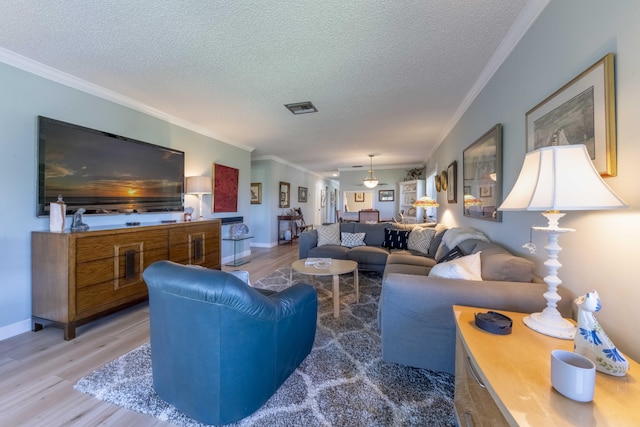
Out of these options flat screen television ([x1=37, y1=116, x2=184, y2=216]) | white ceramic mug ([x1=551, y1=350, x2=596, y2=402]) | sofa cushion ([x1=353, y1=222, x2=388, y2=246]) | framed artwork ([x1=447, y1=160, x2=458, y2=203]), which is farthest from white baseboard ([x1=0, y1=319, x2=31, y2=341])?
framed artwork ([x1=447, y1=160, x2=458, y2=203])

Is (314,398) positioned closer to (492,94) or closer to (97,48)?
(492,94)

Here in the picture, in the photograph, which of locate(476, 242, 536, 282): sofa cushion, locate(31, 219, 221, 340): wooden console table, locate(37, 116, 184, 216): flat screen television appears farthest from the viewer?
locate(37, 116, 184, 216): flat screen television

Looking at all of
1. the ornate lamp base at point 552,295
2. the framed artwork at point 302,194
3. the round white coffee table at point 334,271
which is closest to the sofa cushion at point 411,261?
the round white coffee table at point 334,271

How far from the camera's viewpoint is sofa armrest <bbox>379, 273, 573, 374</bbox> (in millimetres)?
1463

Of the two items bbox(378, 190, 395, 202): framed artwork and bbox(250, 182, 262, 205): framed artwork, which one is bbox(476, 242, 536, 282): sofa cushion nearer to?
bbox(250, 182, 262, 205): framed artwork

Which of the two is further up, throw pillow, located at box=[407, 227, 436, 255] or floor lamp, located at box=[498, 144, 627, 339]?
floor lamp, located at box=[498, 144, 627, 339]

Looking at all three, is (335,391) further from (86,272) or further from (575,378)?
(86,272)

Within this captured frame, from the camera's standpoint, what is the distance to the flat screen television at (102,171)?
2445mm

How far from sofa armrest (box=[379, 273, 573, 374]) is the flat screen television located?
122 inches

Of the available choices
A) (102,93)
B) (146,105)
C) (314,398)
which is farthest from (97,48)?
(314,398)

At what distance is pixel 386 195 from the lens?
849 cm

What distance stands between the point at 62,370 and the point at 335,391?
1.91 metres

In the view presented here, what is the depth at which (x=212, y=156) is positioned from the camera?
4684mm

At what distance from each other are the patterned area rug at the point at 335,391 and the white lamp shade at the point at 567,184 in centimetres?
123
